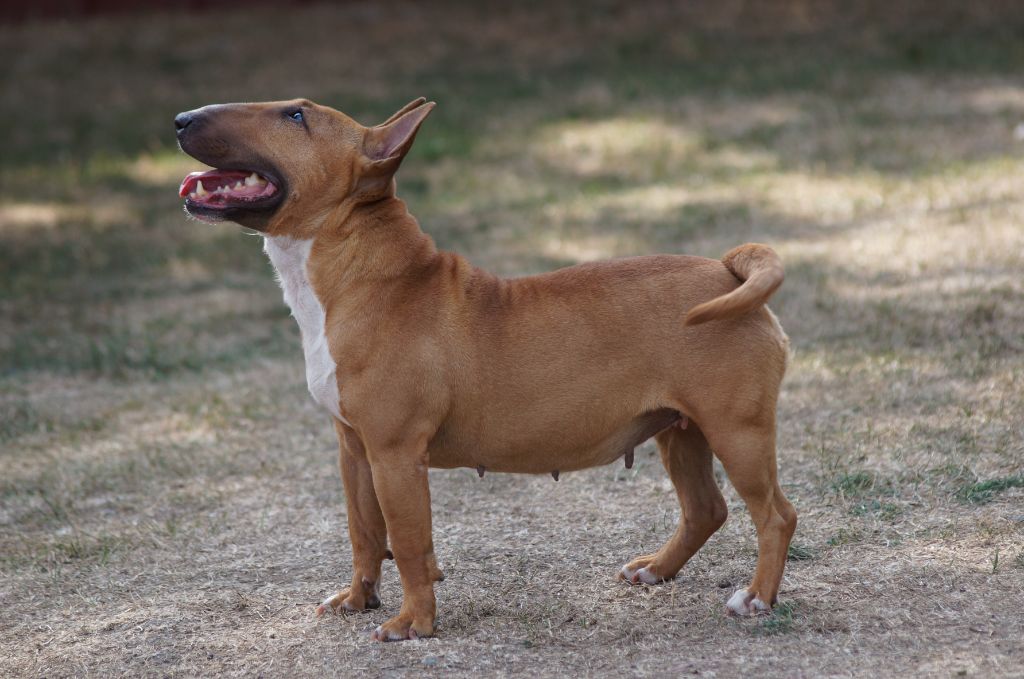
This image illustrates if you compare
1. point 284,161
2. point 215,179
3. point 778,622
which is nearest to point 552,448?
point 778,622

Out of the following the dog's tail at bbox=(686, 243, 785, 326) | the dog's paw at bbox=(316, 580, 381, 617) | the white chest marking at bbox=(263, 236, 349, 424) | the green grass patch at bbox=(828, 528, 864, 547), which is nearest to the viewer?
the dog's tail at bbox=(686, 243, 785, 326)

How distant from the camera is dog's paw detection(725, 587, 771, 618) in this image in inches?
167

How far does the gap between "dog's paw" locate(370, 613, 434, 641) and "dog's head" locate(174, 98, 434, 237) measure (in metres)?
1.31

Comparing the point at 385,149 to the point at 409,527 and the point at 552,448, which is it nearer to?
the point at 552,448

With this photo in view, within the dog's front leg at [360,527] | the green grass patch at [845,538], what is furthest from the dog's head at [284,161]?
the green grass patch at [845,538]

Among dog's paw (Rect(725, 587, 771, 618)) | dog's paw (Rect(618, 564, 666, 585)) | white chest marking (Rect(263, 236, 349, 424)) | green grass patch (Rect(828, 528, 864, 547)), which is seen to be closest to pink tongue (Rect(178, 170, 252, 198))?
white chest marking (Rect(263, 236, 349, 424))

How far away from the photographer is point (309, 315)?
4.25 m

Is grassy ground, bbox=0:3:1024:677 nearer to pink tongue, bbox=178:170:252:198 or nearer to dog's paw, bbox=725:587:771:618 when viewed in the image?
dog's paw, bbox=725:587:771:618

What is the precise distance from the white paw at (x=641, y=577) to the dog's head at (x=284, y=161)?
162 cm

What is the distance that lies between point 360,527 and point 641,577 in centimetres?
102

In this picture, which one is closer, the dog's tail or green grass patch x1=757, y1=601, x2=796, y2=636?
the dog's tail

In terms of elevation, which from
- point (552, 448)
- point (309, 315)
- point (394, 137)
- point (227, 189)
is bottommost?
point (552, 448)

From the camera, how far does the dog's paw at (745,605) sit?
4230 mm

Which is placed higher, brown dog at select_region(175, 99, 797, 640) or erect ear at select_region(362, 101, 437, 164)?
erect ear at select_region(362, 101, 437, 164)
